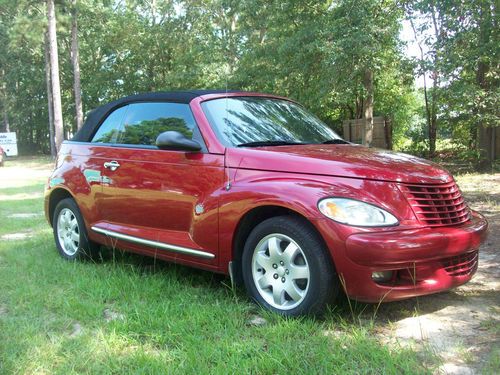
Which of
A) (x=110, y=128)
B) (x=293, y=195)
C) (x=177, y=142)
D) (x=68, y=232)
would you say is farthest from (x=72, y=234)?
(x=293, y=195)

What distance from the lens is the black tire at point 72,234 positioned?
17.2 feet

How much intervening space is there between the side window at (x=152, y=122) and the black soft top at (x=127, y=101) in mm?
58

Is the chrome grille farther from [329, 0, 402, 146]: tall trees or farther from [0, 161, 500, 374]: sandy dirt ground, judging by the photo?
[329, 0, 402, 146]: tall trees

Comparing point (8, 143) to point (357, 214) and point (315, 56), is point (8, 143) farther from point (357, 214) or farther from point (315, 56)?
point (357, 214)

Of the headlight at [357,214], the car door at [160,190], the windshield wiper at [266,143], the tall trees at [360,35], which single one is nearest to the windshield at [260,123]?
the windshield wiper at [266,143]

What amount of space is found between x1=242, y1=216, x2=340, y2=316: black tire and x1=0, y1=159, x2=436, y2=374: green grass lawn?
0.12 m

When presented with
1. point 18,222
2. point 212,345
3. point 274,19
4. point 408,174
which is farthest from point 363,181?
point 274,19

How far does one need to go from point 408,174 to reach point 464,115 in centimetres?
904

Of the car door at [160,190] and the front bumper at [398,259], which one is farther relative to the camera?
the car door at [160,190]

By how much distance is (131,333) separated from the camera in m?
3.27

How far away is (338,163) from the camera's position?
11.3 ft

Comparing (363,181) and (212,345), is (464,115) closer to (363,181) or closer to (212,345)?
(363,181)

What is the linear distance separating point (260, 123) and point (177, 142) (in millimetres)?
784

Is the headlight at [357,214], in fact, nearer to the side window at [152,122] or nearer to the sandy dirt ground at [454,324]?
the sandy dirt ground at [454,324]
